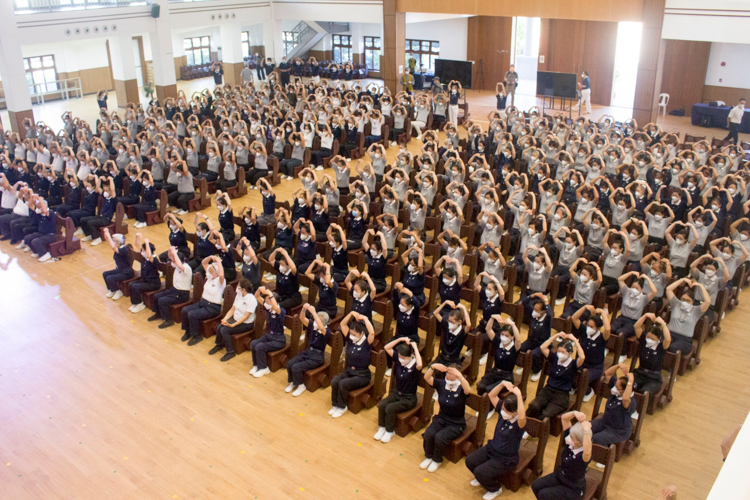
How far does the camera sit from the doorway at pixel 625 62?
2080 centimetres

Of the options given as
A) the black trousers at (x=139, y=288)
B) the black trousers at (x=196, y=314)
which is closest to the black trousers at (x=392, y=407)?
the black trousers at (x=196, y=314)

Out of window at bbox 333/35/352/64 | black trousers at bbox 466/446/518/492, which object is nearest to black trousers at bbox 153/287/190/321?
black trousers at bbox 466/446/518/492

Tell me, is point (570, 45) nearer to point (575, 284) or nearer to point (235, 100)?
point (235, 100)

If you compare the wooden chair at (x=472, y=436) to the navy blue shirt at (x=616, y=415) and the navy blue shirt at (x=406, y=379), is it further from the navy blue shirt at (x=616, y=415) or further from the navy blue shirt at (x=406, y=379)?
the navy blue shirt at (x=616, y=415)

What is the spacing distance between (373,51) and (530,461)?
77.2ft

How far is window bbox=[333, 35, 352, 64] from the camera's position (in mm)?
27828

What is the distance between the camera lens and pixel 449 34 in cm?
2486

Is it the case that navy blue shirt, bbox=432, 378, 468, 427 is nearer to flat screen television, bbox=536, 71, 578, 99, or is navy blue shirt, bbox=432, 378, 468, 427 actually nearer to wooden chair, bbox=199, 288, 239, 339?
wooden chair, bbox=199, 288, 239, 339

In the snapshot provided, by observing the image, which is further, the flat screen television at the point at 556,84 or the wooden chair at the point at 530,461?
the flat screen television at the point at 556,84

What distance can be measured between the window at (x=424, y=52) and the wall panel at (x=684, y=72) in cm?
871

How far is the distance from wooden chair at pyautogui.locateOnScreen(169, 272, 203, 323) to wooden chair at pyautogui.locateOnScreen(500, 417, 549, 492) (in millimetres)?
4547

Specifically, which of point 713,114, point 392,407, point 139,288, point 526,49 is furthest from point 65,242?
point 526,49

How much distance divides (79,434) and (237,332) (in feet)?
6.68

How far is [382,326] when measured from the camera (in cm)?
806
